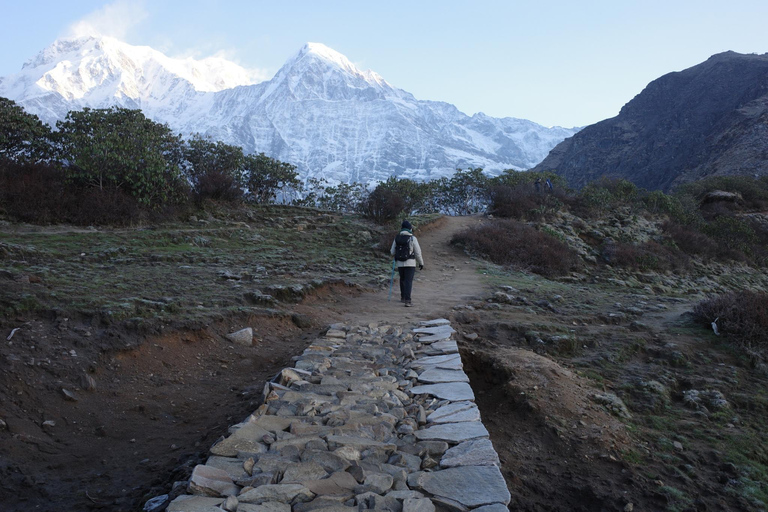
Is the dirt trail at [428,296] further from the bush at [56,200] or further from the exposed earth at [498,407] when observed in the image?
the bush at [56,200]

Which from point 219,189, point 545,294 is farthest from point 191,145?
point 545,294

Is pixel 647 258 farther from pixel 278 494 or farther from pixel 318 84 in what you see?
pixel 318 84

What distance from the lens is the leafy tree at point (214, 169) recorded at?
738 inches

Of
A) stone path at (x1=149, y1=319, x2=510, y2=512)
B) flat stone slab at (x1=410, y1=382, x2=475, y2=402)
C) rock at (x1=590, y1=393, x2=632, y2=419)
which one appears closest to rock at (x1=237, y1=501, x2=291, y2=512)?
stone path at (x1=149, y1=319, x2=510, y2=512)

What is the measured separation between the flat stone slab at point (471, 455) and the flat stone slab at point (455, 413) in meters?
0.44

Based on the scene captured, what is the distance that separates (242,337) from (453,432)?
13.6 ft

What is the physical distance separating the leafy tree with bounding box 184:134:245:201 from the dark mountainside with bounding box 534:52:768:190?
49353mm

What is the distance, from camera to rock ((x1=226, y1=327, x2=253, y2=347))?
684cm

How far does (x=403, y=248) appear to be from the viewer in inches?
382

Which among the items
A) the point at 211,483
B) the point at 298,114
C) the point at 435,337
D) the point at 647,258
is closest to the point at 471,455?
the point at 211,483

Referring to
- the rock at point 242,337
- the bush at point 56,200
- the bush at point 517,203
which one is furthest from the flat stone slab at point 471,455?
the bush at point 517,203

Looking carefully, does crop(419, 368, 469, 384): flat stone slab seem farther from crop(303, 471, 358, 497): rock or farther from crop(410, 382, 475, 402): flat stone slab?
crop(303, 471, 358, 497): rock

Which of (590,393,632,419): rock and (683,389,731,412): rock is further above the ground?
(590,393,632,419): rock

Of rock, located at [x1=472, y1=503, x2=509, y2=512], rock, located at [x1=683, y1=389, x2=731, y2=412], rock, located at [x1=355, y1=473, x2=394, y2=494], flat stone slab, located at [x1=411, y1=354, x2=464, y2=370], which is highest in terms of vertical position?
flat stone slab, located at [x1=411, y1=354, x2=464, y2=370]
